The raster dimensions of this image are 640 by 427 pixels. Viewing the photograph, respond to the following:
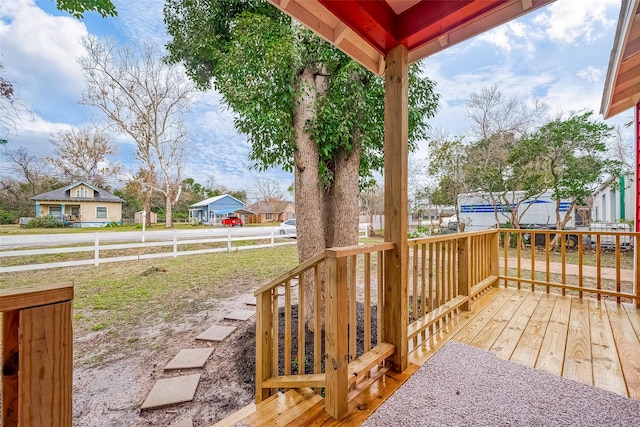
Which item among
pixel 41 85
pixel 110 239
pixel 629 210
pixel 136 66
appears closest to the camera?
pixel 41 85

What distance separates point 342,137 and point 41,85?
3.85 m

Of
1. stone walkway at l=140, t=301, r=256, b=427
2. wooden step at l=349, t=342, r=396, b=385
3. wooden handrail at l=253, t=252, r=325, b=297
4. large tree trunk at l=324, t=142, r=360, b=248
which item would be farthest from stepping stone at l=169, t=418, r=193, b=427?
large tree trunk at l=324, t=142, r=360, b=248

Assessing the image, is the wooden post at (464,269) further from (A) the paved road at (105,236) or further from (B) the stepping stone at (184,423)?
(A) the paved road at (105,236)

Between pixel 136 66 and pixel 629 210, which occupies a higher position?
pixel 136 66

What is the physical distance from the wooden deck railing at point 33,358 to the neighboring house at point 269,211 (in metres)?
12.4

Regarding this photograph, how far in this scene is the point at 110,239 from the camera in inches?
218

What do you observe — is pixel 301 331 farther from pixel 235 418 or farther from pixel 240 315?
pixel 240 315

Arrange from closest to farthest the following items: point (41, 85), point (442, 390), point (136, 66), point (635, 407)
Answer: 1. point (635, 407)
2. point (442, 390)
3. point (41, 85)
4. point (136, 66)

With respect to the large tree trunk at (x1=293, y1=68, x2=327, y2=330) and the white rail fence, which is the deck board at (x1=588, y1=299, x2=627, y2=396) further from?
the white rail fence

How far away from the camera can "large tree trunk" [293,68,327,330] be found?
10.0ft

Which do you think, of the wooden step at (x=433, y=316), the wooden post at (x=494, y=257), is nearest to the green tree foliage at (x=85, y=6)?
the wooden step at (x=433, y=316)

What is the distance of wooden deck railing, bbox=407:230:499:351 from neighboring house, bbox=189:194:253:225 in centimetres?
724

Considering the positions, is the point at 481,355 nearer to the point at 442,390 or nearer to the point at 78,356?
the point at 442,390

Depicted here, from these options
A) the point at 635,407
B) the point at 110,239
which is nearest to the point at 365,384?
the point at 635,407
